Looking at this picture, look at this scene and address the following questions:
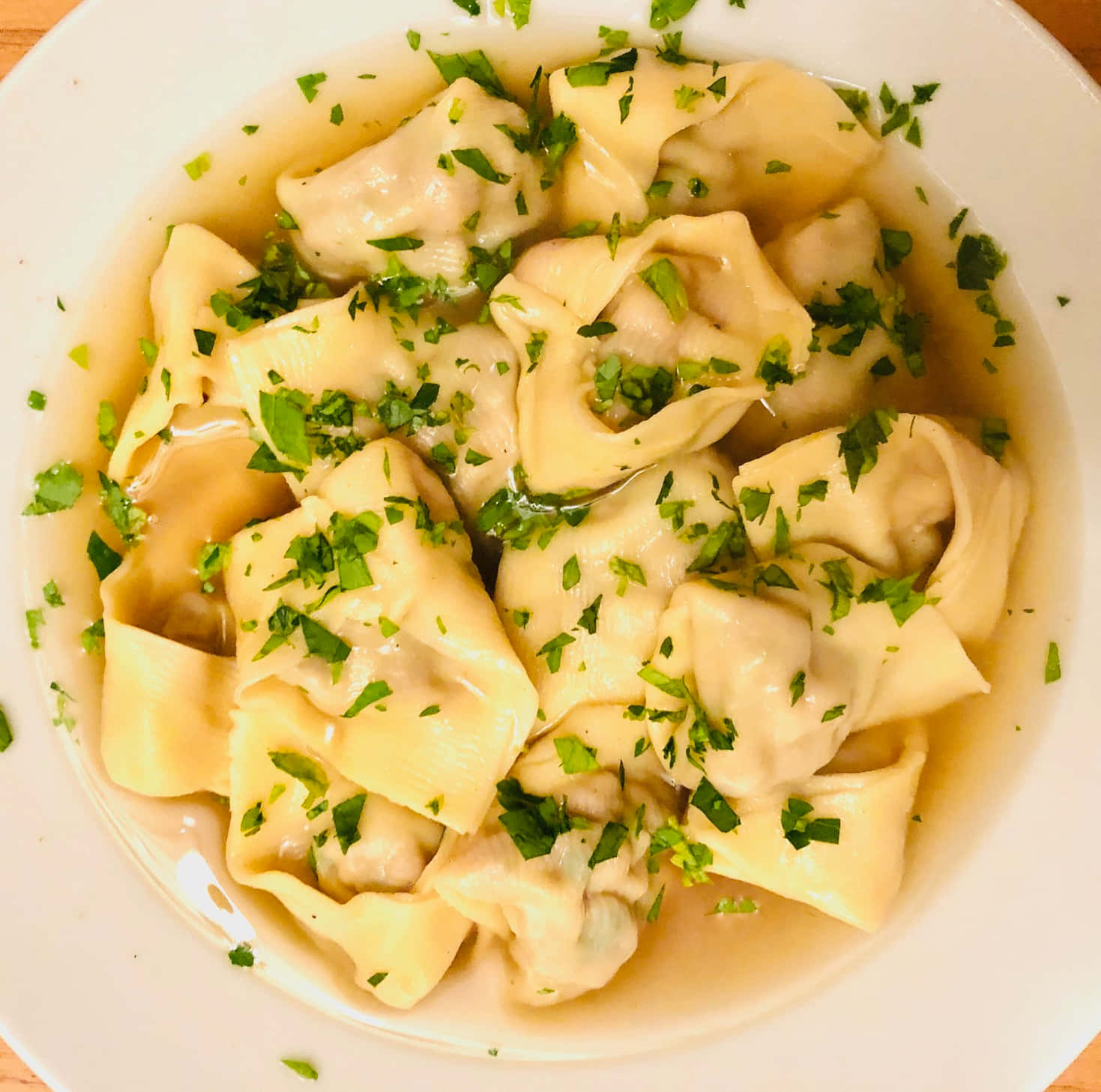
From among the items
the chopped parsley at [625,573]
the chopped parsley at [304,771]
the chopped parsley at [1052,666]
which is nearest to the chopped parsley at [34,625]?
the chopped parsley at [304,771]

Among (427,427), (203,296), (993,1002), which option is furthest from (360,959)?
(203,296)

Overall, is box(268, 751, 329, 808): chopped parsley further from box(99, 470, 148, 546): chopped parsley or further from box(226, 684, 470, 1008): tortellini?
→ box(99, 470, 148, 546): chopped parsley

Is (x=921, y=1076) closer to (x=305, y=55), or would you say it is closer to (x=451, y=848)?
(x=451, y=848)

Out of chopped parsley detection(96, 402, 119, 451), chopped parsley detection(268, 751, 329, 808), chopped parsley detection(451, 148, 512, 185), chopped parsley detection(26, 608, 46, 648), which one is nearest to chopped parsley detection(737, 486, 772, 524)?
chopped parsley detection(451, 148, 512, 185)

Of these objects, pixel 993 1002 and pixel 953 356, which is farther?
pixel 953 356

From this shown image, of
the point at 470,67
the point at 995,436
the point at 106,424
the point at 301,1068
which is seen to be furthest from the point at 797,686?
the point at 106,424

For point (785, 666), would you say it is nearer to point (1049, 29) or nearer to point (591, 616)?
point (591, 616)

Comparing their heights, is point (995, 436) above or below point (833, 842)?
above
